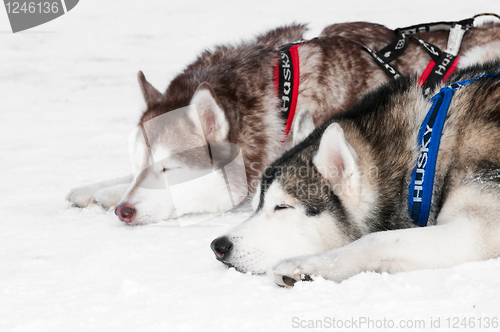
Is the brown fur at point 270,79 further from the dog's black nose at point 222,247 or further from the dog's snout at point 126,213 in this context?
the dog's black nose at point 222,247

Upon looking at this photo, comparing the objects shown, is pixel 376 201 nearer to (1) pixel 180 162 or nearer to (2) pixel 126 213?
(1) pixel 180 162

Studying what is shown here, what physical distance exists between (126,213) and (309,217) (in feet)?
4.62

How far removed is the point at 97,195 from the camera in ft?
12.9

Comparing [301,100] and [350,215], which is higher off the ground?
[301,100]

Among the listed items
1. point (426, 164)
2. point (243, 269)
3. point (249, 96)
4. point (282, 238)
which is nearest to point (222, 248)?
point (243, 269)

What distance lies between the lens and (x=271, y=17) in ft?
38.8

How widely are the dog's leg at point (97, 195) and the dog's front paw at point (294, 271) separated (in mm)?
1895

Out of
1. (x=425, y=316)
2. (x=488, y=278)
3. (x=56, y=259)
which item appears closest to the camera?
(x=425, y=316)

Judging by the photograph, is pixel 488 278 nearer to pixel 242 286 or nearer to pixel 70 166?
pixel 242 286

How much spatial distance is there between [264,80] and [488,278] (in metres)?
2.19

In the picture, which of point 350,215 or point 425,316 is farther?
point 350,215

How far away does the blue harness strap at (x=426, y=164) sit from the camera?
251cm

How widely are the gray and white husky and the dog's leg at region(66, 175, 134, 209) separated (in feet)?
5.04

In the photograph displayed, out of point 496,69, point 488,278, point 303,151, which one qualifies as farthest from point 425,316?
point 496,69
